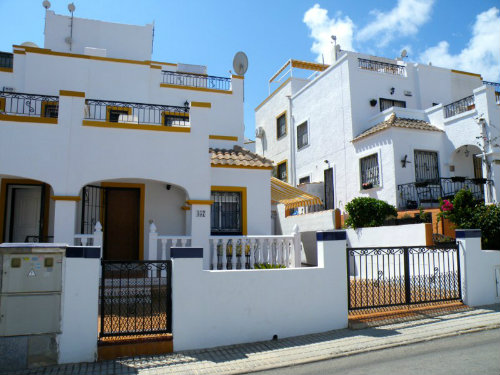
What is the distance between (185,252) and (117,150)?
17.2 ft

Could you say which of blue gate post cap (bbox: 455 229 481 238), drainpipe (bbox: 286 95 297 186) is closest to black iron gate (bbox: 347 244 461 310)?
blue gate post cap (bbox: 455 229 481 238)

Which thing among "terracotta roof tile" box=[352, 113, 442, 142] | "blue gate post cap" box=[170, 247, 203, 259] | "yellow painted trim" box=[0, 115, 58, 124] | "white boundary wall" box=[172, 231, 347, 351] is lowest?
"white boundary wall" box=[172, 231, 347, 351]

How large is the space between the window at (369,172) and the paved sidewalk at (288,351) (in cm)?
1138

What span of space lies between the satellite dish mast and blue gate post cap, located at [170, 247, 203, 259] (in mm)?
12311

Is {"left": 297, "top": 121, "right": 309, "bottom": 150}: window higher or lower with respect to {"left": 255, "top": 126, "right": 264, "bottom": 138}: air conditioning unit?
lower

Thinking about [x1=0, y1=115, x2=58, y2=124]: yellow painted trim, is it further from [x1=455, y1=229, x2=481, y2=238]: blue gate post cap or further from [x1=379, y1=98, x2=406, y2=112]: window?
[x1=379, y1=98, x2=406, y2=112]: window

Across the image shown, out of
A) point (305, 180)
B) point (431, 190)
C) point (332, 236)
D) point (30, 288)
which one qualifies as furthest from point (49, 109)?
point (431, 190)

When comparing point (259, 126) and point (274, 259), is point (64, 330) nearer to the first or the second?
point (274, 259)

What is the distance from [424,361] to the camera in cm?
718

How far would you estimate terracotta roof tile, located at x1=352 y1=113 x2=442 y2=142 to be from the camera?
19.6 meters

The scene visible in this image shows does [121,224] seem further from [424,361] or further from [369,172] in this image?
[369,172]

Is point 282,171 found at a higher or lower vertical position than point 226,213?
higher

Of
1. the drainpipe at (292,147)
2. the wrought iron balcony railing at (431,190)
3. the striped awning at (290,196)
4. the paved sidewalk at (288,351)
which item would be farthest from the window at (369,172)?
the paved sidewalk at (288,351)

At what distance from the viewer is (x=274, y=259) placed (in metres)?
12.9
